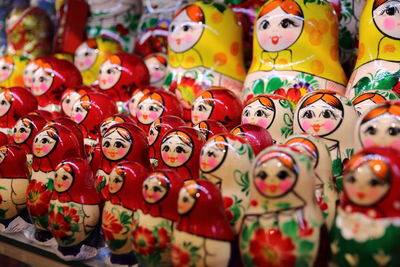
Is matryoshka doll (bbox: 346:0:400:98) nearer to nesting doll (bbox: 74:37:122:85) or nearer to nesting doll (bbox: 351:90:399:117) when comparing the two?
nesting doll (bbox: 351:90:399:117)

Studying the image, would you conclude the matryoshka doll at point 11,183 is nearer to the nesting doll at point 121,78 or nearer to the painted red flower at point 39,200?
the painted red flower at point 39,200

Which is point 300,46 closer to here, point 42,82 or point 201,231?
point 201,231

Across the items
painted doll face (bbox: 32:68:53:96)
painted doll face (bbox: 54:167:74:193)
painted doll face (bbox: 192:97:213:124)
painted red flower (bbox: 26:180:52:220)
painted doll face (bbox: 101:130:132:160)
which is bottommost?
painted red flower (bbox: 26:180:52:220)

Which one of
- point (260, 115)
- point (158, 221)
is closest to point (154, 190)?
point (158, 221)

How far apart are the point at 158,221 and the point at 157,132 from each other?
31 centimetres

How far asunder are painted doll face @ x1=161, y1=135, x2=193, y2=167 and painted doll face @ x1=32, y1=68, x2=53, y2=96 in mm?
773

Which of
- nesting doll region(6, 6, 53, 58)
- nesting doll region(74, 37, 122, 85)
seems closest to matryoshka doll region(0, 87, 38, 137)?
nesting doll region(74, 37, 122, 85)

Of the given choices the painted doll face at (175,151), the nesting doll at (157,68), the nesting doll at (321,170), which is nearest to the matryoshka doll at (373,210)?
the nesting doll at (321,170)

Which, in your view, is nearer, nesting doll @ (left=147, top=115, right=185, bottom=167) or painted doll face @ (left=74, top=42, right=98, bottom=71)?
nesting doll @ (left=147, top=115, right=185, bottom=167)

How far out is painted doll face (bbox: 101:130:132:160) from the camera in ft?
3.55

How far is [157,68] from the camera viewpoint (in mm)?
1746

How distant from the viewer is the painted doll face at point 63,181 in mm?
1084

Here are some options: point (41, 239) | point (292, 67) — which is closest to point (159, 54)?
point (292, 67)

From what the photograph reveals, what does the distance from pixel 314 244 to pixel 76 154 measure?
63cm
